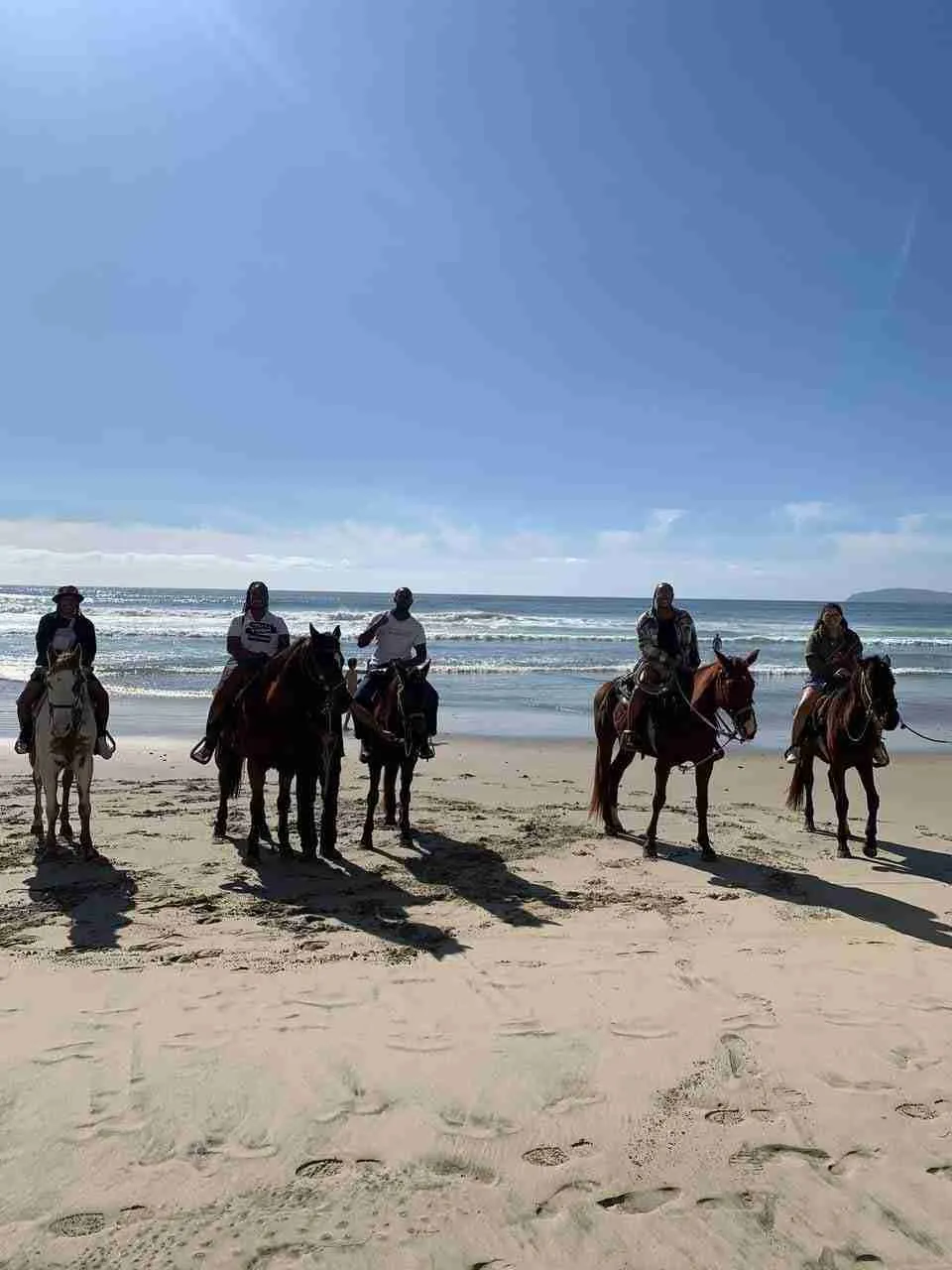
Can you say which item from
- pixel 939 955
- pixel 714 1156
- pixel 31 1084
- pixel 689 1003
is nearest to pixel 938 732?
pixel 939 955

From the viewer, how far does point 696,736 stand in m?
7.88

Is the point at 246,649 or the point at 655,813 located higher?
the point at 246,649

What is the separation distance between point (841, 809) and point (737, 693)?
74.8 inches

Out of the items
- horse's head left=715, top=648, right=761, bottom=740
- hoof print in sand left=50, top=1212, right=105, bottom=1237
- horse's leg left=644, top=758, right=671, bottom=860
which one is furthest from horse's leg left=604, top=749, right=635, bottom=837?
hoof print in sand left=50, top=1212, right=105, bottom=1237

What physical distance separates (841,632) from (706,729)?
8.76 feet

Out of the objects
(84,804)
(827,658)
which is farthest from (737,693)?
(84,804)

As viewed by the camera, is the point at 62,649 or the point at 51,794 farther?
the point at 62,649

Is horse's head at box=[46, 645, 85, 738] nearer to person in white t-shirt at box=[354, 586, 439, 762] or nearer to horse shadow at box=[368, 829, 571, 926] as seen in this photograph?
person in white t-shirt at box=[354, 586, 439, 762]

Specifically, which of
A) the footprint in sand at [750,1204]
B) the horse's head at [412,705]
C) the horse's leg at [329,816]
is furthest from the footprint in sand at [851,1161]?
the horse's head at [412,705]

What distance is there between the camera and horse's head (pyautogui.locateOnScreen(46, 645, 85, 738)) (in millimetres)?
6882

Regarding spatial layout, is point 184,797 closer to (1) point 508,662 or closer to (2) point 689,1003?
(2) point 689,1003

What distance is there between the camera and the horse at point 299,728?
6.81 meters

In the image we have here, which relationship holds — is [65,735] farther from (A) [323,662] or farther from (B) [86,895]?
(A) [323,662]

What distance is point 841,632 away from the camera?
9297mm
